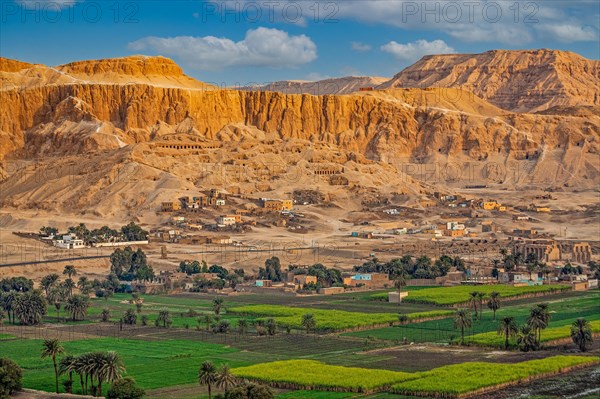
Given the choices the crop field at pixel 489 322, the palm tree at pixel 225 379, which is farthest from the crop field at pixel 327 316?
the palm tree at pixel 225 379

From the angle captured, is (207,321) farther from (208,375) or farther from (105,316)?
(208,375)

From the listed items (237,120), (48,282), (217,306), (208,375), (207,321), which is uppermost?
(237,120)

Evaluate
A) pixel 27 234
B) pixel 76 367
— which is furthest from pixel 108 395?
pixel 27 234

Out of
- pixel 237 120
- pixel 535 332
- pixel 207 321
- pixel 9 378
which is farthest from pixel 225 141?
pixel 9 378

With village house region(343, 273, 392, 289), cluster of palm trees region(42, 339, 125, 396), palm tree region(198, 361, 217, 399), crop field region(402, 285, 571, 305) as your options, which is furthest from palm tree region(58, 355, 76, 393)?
village house region(343, 273, 392, 289)

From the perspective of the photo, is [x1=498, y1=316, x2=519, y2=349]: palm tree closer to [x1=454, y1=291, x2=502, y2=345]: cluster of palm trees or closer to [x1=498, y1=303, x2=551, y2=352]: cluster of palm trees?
[x1=498, y1=303, x2=551, y2=352]: cluster of palm trees

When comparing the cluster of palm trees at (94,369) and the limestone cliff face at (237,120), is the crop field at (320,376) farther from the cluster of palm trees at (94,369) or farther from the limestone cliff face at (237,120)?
the limestone cliff face at (237,120)
